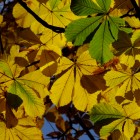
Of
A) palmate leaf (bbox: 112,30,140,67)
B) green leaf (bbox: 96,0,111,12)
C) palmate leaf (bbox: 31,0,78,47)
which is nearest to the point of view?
green leaf (bbox: 96,0,111,12)

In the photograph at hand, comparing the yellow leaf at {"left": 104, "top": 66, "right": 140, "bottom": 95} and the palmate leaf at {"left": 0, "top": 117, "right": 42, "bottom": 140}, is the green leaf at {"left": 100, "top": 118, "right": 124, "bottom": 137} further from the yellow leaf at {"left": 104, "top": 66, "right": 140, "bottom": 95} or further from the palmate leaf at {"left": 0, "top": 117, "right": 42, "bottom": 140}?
the palmate leaf at {"left": 0, "top": 117, "right": 42, "bottom": 140}

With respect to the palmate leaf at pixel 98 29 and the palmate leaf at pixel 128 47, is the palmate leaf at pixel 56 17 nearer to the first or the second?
the palmate leaf at pixel 128 47

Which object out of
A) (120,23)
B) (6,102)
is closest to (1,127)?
(6,102)

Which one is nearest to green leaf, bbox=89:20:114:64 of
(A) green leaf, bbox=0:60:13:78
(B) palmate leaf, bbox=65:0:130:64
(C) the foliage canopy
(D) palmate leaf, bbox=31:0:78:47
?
(B) palmate leaf, bbox=65:0:130:64

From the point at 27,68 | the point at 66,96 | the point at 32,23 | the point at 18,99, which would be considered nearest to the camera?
the point at 18,99

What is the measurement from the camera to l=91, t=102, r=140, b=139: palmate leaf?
1.13 metres

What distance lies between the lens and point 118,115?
1180mm

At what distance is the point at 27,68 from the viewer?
4.42 ft

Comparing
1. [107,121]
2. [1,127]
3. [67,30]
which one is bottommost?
[107,121]

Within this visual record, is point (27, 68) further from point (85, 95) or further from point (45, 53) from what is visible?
point (85, 95)

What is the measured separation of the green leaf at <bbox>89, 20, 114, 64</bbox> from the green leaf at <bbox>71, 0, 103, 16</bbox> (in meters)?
0.05

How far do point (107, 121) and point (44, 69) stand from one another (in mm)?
298

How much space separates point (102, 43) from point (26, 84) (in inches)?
14.7

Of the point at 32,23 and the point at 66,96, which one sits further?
the point at 32,23
